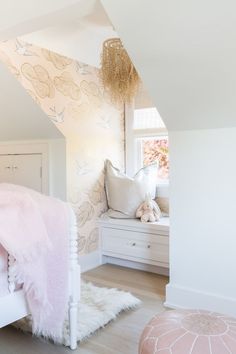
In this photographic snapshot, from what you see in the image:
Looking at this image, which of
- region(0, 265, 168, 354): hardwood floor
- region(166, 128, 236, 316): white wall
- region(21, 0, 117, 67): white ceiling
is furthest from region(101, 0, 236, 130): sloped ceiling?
region(0, 265, 168, 354): hardwood floor

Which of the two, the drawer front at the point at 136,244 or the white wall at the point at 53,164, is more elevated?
the white wall at the point at 53,164

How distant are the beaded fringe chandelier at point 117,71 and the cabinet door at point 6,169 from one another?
137cm

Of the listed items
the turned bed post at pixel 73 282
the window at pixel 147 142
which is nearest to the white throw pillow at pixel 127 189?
the window at pixel 147 142

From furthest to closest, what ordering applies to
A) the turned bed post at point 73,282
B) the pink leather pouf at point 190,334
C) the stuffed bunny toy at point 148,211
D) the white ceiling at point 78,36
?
1. the stuffed bunny toy at point 148,211
2. the white ceiling at point 78,36
3. the turned bed post at point 73,282
4. the pink leather pouf at point 190,334

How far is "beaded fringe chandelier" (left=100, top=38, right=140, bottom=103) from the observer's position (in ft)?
8.54

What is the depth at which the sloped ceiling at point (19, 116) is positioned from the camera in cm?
272

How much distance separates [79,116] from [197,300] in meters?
1.87

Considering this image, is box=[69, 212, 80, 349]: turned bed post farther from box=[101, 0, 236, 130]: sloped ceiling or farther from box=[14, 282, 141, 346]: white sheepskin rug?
box=[101, 0, 236, 130]: sloped ceiling

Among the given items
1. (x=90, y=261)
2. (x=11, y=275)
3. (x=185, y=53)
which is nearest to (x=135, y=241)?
(x=90, y=261)

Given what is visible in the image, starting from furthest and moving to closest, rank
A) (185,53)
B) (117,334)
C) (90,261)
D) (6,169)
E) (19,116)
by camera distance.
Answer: (6,169) → (90,261) → (19,116) → (117,334) → (185,53)

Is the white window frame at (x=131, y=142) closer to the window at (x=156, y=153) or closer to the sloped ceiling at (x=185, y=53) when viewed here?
the window at (x=156, y=153)

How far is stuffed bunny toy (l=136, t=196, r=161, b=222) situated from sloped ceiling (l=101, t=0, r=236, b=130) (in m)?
1.16

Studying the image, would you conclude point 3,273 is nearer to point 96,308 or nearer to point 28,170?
point 96,308

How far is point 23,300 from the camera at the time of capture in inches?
67.2
